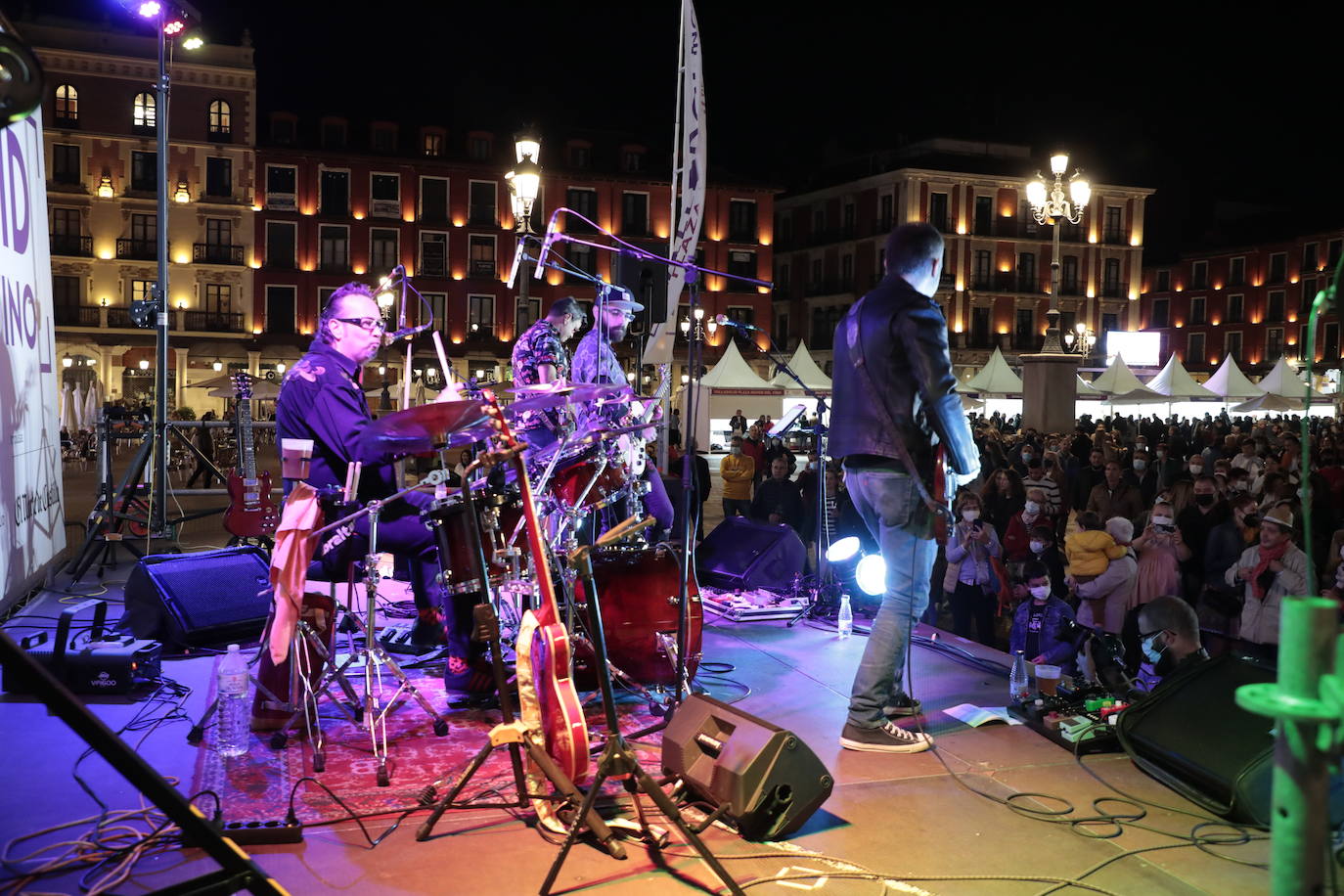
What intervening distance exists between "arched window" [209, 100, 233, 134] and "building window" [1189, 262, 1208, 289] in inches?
2266

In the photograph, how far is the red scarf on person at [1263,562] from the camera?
639 centimetres

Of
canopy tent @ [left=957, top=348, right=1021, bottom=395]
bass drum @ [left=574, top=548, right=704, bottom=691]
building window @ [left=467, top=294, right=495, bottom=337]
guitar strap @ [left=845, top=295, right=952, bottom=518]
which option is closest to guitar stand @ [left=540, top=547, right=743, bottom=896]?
bass drum @ [left=574, top=548, right=704, bottom=691]

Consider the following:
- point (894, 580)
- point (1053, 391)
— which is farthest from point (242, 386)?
point (1053, 391)

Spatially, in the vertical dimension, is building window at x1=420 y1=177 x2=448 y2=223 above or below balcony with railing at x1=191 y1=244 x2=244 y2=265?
above

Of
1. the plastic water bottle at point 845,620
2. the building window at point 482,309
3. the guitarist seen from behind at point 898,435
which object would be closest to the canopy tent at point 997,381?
the plastic water bottle at point 845,620

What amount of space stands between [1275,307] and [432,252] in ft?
164

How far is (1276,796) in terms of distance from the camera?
1.66 metres

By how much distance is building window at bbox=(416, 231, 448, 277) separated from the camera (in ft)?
156

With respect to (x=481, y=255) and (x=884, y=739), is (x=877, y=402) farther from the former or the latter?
(x=481, y=255)

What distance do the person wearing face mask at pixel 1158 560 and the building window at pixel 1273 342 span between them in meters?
65.6

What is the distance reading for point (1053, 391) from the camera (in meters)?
20.0

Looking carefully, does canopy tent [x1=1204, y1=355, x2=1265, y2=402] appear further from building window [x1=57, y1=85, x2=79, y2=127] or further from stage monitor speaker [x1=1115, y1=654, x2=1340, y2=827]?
building window [x1=57, y1=85, x2=79, y2=127]

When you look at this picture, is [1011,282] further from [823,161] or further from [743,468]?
[743,468]

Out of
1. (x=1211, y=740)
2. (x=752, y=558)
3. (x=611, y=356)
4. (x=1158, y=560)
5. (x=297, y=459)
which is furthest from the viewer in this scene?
(x=752, y=558)
